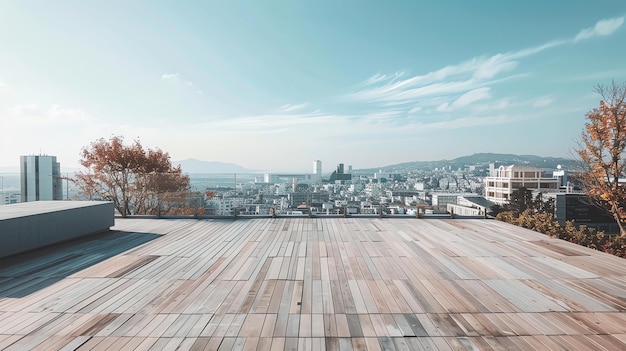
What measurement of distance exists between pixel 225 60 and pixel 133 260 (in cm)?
859

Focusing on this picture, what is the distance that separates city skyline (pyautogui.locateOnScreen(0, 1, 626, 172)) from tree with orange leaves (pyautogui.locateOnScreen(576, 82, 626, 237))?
27 centimetres

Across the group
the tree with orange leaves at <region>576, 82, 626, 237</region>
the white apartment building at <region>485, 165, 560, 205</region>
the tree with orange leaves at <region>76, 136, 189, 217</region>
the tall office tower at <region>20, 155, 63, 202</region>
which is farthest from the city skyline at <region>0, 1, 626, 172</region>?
the white apartment building at <region>485, 165, 560, 205</region>

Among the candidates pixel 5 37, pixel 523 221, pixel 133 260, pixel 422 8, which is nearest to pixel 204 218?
pixel 133 260

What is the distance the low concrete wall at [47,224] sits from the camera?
3877 millimetres

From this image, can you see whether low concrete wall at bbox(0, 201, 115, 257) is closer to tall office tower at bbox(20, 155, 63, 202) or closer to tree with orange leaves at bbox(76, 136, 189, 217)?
tree with orange leaves at bbox(76, 136, 189, 217)

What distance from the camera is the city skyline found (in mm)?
7770

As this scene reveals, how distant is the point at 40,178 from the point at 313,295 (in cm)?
966

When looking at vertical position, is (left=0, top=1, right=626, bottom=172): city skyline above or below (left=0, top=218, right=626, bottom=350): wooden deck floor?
above

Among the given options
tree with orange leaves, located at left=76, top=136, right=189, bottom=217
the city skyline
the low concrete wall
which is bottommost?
the low concrete wall

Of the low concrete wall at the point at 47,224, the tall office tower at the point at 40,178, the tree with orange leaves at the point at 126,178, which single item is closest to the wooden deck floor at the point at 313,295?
the low concrete wall at the point at 47,224

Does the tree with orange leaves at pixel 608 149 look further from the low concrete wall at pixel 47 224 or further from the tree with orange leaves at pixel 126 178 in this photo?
the low concrete wall at pixel 47 224

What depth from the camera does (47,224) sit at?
4445 millimetres

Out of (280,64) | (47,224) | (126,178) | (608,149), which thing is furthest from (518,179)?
(47,224)

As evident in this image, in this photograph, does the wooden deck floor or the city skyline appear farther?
the city skyline
